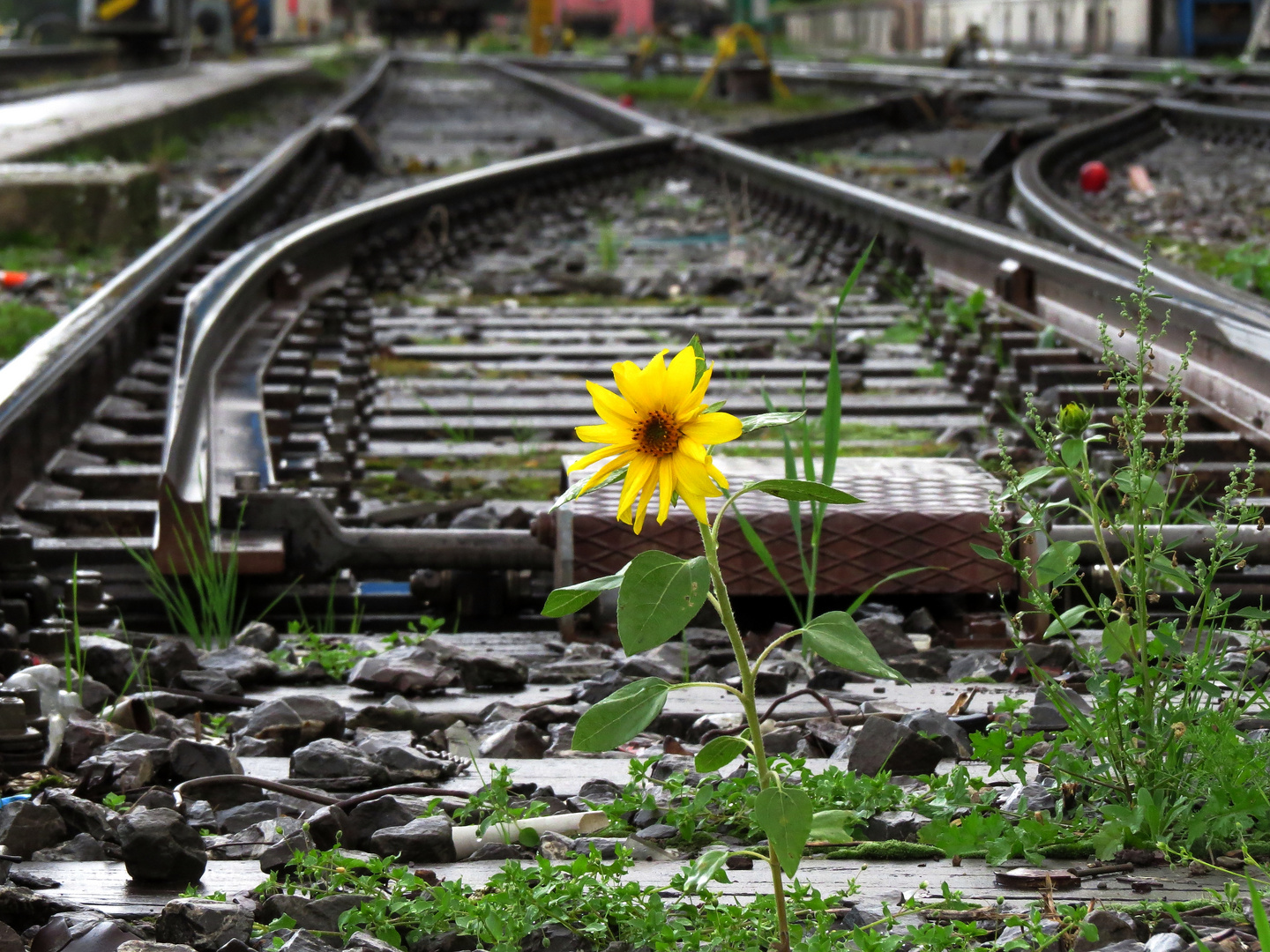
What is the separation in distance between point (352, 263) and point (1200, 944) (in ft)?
20.1

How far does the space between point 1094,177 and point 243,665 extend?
8804mm

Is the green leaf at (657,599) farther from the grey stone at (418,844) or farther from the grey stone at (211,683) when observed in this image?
the grey stone at (211,683)

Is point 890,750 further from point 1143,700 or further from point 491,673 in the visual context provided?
point 491,673

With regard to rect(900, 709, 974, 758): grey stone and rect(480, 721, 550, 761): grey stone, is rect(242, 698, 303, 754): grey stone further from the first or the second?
rect(900, 709, 974, 758): grey stone

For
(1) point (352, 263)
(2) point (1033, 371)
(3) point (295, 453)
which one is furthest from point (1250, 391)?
(1) point (352, 263)

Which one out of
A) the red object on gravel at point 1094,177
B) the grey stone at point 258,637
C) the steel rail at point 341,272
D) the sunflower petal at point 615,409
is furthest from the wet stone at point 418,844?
the red object on gravel at point 1094,177

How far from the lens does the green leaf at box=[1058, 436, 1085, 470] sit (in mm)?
1837

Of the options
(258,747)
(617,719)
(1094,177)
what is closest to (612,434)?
(617,719)

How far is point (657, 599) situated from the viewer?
1.55 meters

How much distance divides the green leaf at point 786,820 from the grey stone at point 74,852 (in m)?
0.92

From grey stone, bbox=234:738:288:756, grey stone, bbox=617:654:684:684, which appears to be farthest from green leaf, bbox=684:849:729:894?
grey stone, bbox=617:654:684:684

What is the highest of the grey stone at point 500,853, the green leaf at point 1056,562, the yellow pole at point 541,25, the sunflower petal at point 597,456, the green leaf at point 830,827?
A: the yellow pole at point 541,25

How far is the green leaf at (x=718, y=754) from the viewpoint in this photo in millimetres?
1638

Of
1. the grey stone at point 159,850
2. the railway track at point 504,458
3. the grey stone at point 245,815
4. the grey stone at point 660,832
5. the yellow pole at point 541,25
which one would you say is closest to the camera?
the grey stone at point 159,850
